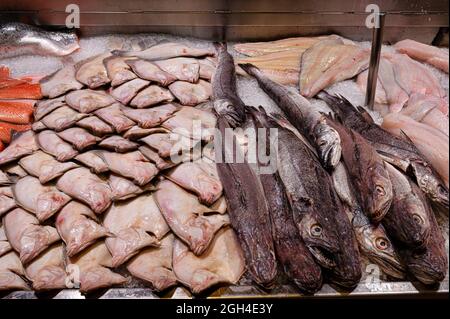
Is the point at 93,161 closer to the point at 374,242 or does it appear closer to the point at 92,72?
the point at 92,72

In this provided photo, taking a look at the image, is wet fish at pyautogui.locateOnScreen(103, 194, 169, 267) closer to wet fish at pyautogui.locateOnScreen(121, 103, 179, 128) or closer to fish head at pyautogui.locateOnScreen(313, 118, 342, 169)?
wet fish at pyautogui.locateOnScreen(121, 103, 179, 128)

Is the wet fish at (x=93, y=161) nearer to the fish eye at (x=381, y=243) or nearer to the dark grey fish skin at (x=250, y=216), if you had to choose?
the dark grey fish skin at (x=250, y=216)

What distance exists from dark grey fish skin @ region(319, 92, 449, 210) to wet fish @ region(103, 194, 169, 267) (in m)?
1.19

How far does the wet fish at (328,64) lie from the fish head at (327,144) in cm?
52

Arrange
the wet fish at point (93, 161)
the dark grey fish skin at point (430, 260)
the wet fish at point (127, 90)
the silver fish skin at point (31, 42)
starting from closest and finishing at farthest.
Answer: the dark grey fish skin at point (430, 260)
the wet fish at point (93, 161)
the wet fish at point (127, 90)
the silver fish skin at point (31, 42)

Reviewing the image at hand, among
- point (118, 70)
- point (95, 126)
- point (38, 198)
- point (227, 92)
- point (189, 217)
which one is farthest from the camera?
point (118, 70)

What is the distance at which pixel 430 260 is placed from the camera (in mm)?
1809

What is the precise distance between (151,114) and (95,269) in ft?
3.04

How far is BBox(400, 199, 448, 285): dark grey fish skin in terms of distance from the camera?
1792 millimetres

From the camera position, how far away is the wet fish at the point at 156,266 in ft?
6.15

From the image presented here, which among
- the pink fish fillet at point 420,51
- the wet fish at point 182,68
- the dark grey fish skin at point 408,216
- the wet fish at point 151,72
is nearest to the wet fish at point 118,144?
the wet fish at point 151,72

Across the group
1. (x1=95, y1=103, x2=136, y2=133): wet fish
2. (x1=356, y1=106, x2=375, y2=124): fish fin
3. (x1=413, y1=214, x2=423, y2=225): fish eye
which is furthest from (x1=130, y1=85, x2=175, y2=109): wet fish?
(x1=413, y1=214, x2=423, y2=225): fish eye

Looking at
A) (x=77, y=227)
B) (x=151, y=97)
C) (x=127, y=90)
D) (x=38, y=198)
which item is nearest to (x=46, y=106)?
(x=127, y=90)

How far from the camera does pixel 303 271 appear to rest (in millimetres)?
1842
